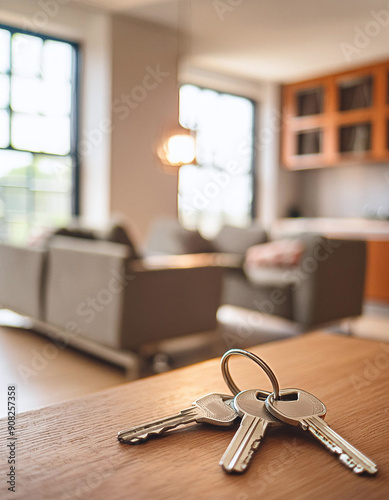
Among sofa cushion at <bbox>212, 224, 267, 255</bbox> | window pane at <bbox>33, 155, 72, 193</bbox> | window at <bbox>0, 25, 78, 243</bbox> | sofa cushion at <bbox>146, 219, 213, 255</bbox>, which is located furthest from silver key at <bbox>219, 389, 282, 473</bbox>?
window pane at <bbox>33, 155, 72, 193</bbox>

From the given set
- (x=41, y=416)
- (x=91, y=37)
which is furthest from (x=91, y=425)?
(x=91, y=37)

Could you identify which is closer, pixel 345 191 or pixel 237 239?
pixel 237 239

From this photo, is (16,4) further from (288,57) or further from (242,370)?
(242,370)

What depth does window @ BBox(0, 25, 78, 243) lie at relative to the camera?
4.84 m

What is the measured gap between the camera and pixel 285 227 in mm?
6625

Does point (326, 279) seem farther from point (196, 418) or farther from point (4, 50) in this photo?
point (4, 50)

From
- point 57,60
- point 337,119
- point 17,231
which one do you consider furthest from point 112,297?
point 337,119

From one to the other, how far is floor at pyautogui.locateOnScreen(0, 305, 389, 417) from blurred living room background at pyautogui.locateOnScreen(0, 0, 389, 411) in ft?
0.06

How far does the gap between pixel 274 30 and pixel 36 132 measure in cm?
253

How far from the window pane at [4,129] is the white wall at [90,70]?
0.75 metres

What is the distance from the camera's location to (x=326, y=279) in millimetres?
3719

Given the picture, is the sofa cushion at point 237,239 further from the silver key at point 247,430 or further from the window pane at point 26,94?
the silver key at point 247,430

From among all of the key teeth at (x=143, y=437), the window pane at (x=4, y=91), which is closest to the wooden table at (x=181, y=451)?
the key teeth at (x=143, y=437)

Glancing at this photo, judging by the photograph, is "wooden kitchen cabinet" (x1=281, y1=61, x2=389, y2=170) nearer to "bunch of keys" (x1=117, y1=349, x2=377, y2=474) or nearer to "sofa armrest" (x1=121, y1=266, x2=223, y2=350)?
→ "sofa armrest" (x1=121, y1=266, x2=223, y2=350)
